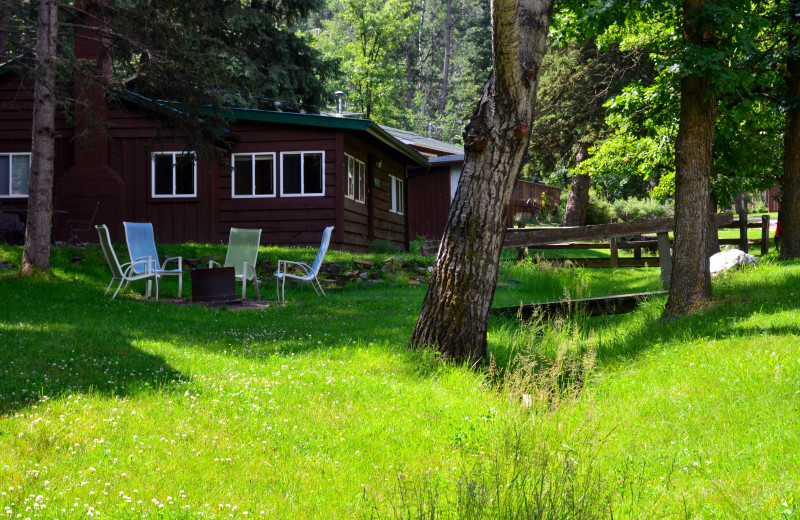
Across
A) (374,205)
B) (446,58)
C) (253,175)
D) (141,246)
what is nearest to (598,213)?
(374,205)

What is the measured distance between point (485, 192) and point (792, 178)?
28.0 ft

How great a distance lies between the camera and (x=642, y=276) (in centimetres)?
1658

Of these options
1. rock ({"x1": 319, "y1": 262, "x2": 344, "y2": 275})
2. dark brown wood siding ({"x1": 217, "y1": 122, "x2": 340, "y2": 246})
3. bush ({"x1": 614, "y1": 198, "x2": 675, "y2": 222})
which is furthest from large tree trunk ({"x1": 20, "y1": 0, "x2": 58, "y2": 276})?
bush ({"x1": 614, "y1": 198, "x2": 675, "y2": 222})

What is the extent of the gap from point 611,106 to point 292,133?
357 inches

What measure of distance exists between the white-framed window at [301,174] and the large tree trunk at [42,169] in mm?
6931

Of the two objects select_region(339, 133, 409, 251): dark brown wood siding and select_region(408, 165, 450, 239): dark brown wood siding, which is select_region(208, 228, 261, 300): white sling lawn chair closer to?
select_region(339, 133, 409, 251): dark brown wood siding

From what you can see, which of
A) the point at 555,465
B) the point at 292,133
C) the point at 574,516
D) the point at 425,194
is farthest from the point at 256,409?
the point at 425,194

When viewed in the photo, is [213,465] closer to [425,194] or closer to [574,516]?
[574,516]

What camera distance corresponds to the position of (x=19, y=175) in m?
19.3

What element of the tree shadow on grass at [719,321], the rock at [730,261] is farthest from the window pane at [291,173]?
the tree shadow on grass at [719,321]

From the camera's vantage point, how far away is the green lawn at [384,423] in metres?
3.42

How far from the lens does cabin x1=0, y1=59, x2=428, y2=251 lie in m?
18.8

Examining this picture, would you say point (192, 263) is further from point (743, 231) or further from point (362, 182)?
point (743, 231)

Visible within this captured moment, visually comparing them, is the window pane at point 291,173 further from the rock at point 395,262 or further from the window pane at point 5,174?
the window pane at point 5,174
